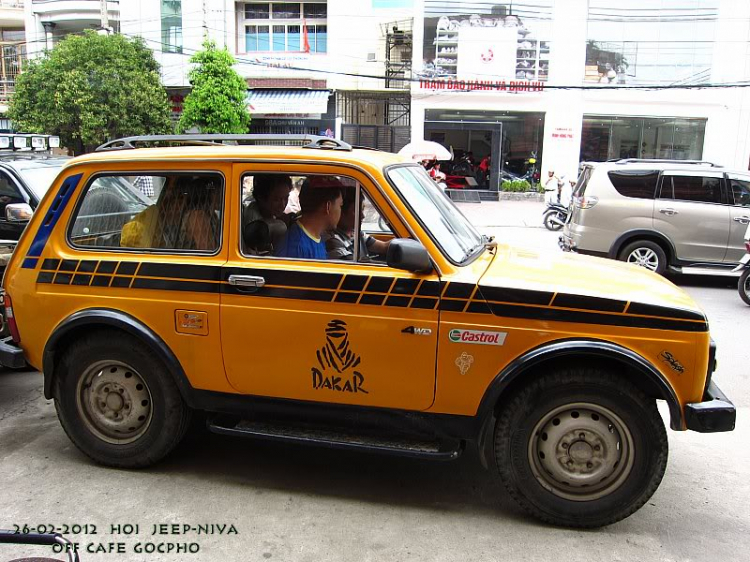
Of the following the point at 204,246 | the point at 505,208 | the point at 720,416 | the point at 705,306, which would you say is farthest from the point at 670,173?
the point at 505,208

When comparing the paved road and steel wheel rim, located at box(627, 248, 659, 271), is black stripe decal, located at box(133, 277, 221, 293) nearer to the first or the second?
the paved road

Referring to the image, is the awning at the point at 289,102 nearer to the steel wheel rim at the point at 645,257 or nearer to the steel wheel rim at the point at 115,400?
the steel wheel rim at the point at 645,257

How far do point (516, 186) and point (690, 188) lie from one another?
55.1 ft

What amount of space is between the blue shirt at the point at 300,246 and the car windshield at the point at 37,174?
5.29 metres

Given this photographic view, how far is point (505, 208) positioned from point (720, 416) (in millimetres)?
21705

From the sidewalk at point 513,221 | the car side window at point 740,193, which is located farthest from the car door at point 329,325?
the sidewalk at point 513,221

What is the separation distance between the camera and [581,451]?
3449mm

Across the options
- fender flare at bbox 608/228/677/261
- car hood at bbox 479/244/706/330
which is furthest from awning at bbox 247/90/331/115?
car hood at bbox 479/244/706/330

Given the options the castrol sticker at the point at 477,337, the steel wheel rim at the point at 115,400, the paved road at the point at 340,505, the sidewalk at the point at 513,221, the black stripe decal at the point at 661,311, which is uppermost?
the black stripe decal at the point at 661,311

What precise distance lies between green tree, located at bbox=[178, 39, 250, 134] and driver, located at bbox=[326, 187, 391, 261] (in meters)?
21.4

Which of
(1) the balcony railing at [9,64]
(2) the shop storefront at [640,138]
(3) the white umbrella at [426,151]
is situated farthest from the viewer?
(1) the balcony railing at [9,64]

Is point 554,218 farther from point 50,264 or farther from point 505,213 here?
point 50,264

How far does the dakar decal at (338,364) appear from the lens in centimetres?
358

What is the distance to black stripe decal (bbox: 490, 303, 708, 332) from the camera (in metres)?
3.31
